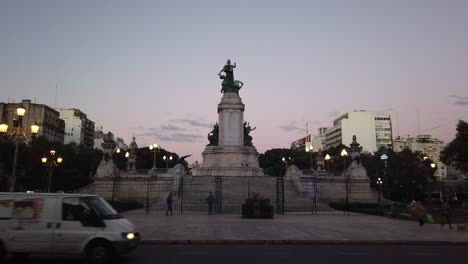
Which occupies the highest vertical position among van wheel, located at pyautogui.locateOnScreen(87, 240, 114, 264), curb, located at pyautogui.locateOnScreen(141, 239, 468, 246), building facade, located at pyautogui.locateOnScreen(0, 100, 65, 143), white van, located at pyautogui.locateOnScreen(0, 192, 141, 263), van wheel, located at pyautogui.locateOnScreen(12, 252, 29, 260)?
building facade, located at pyautogui.locateOnScreen(0, 100, 65, 143)

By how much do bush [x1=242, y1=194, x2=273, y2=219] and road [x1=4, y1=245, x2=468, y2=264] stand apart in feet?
39.3

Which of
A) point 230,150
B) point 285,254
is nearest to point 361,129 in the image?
point 230,150

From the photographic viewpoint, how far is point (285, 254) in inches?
517

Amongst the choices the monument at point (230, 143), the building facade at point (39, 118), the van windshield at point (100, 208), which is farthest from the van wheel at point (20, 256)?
the building facade at point (39, 118)

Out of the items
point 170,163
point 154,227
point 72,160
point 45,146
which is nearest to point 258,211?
point 154,227

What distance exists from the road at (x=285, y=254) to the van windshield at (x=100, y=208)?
1.34 m

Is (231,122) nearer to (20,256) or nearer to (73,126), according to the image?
(20,256)

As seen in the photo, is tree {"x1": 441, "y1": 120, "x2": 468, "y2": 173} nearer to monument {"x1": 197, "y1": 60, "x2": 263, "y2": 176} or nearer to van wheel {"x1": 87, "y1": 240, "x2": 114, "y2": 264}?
monument {"x1": 197, "y1": 60, "x2": 263, "y2": 176}

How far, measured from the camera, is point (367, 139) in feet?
488

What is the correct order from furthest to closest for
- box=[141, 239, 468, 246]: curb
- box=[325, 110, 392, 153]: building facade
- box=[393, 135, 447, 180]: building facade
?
box=[393, 135, 447, 180]: building facade, box=[325, 110, 392, 153]: building facade, box=[141, 239, 468, 246]: curb

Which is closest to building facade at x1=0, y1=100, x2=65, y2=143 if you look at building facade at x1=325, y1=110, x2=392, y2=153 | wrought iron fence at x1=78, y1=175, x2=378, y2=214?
wrought iron fence at x1=78, y1=175, x2=378, y2=214

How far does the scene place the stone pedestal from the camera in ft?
184

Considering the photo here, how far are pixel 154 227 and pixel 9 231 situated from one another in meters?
9.98

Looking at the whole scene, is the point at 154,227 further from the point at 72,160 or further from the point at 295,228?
the point at 72,160
